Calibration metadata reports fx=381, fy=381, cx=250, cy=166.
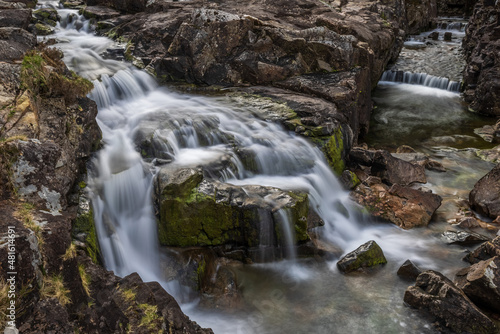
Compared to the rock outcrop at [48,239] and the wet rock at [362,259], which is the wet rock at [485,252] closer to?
the wet rock at [362,259]

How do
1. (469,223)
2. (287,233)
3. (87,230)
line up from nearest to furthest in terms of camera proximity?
(87,230) → (287,233) → (469,223)

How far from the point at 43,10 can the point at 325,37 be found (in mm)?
12740

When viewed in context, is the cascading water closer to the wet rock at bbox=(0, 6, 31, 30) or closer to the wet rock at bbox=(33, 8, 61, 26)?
the wet rock at bbox=(0, 6, 31, 30)

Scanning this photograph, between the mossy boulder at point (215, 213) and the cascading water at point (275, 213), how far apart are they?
0.19m

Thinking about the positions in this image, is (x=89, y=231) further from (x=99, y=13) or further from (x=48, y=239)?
(x=99, y=13)

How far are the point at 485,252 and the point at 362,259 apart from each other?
2.24 m

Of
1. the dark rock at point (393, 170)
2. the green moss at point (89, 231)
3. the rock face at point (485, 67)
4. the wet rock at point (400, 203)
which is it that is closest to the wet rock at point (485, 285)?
the wet rock at point (400, 203)

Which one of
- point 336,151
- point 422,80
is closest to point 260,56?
point 336,151

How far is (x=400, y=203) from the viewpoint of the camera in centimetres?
927

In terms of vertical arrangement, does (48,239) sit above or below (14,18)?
below

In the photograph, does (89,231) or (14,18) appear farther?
(14,18)

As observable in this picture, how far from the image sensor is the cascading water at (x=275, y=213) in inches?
247

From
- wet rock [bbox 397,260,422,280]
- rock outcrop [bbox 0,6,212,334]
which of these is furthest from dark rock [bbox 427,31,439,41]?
rock outcrop [bbox 0,6,212,334]

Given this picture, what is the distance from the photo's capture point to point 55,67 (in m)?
8.16
